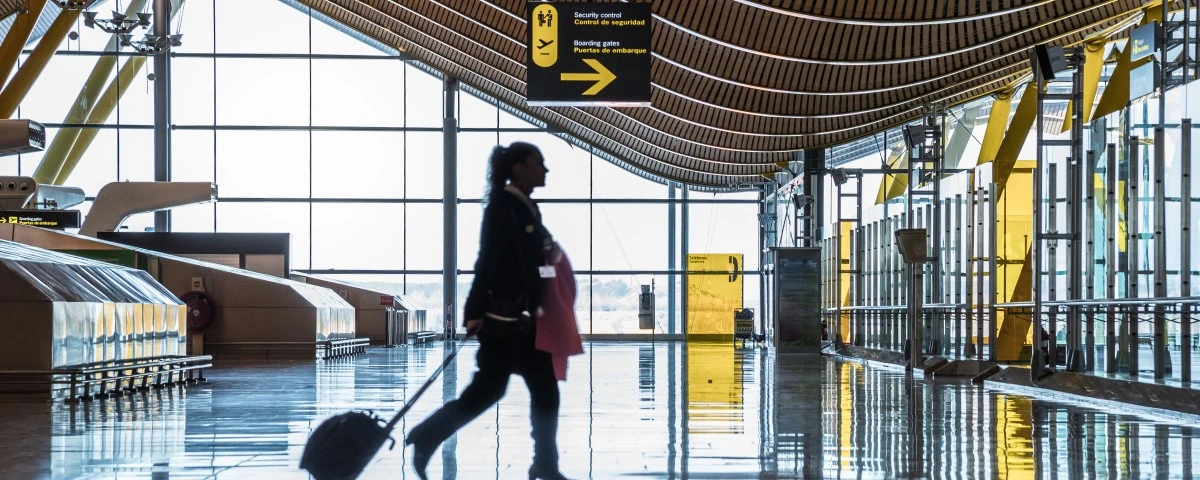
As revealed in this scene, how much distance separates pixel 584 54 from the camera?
1694cm

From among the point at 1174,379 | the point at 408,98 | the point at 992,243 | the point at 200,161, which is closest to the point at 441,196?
the point at 408,98

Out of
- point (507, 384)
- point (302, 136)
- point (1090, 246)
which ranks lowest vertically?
point (507, 384)

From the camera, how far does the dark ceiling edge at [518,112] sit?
4184cm

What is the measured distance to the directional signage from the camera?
16828mm

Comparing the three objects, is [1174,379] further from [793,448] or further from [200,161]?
[200,161]

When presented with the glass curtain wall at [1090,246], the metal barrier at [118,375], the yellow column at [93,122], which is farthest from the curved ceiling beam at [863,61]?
the yellow column at [93,122]

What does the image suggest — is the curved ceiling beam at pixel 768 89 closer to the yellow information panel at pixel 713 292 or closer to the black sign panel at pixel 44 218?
the black sign panel at pixel 44 218

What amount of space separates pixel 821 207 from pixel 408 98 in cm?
1491

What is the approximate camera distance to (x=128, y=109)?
42.0m

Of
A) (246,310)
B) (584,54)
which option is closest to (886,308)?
(584,54)

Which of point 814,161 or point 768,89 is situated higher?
point 768,89

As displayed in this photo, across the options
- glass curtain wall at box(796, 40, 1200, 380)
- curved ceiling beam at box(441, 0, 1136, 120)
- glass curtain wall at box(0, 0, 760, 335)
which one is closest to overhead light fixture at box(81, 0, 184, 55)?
curved ceiling beam at box(441, 0, 1136, 120)

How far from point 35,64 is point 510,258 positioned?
3705 cm

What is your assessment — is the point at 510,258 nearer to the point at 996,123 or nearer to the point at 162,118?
the point at 996,123
